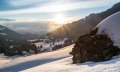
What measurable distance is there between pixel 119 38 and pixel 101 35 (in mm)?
3355

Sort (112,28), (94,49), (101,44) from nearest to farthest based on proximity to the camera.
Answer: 1. (101,44)
2. (94,49)
3. (112,28)

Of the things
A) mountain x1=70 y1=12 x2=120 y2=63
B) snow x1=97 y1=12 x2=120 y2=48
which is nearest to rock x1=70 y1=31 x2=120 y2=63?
mountain x1=70 y1=12 x2=120 y2=63

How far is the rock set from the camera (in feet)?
129

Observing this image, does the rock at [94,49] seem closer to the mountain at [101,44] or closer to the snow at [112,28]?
the mountain at [101,44]

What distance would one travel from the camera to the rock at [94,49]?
39.3 metres

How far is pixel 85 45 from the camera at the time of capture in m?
43.5

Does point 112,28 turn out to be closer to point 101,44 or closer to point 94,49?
point 101,44

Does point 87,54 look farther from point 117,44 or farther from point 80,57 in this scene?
point 117,44

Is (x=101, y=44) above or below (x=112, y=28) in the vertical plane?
below

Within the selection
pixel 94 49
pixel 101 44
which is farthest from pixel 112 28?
pixel 94 49

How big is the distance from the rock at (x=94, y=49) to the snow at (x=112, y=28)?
0.95 m

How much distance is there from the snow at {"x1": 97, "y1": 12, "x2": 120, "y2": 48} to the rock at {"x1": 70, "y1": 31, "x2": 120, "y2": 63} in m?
0.95

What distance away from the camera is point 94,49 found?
41.1 meters

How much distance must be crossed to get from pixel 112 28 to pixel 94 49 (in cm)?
535
